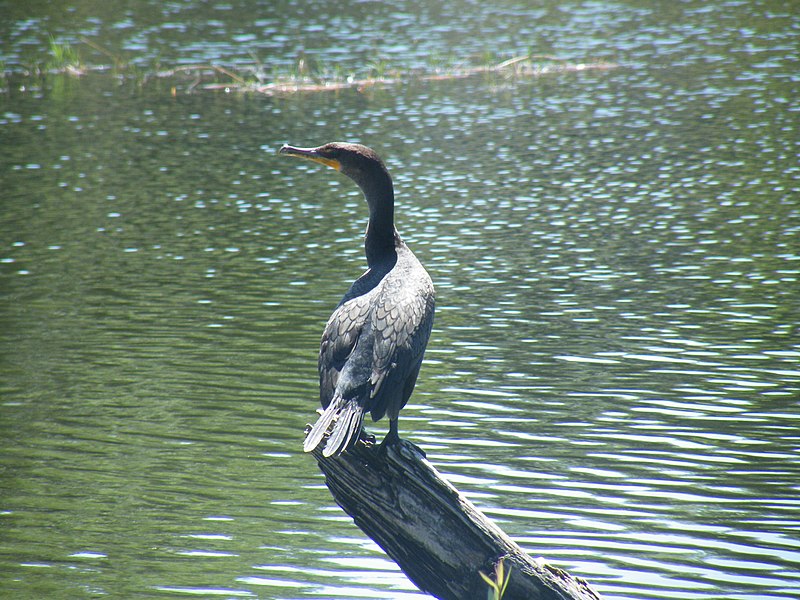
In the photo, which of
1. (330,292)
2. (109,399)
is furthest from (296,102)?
(109,399)

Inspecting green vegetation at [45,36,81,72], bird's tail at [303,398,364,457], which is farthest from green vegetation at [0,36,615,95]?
bird's tail at [303,398,364,457]

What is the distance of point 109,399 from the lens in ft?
37.4

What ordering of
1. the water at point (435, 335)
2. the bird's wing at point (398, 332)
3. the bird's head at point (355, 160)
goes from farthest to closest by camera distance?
the water at point (435, 335) → the bird's head at point (355, 160) → the bird's wing at point (398, 332)

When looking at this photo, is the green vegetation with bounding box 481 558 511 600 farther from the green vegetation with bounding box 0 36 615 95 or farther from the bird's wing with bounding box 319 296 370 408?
the green vegetation with bounding box 0 36 615 95

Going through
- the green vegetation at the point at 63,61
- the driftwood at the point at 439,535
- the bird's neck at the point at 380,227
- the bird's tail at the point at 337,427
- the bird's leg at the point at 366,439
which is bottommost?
the green vegetation at the point at 63,61

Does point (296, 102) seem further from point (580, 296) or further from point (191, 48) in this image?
point (580, 296)

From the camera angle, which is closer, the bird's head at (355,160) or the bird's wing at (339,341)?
the bird's wing at (339,341)

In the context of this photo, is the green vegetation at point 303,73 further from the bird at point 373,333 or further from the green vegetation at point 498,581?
the green vegetation at point 498,581

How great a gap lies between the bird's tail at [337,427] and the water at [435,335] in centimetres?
202

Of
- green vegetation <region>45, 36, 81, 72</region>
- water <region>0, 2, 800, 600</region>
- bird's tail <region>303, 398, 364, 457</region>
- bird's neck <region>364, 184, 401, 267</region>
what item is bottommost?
green vegetation <region>45, 36, 81, 72</region>

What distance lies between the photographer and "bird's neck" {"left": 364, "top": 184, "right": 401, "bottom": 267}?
7.39m

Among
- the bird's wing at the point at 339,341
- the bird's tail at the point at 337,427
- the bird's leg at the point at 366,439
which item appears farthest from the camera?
the bird's wing at the point at 339,341

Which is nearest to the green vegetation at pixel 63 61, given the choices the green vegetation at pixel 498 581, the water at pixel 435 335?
the water at pixel 435 335

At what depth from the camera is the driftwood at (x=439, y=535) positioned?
17.9 feet
